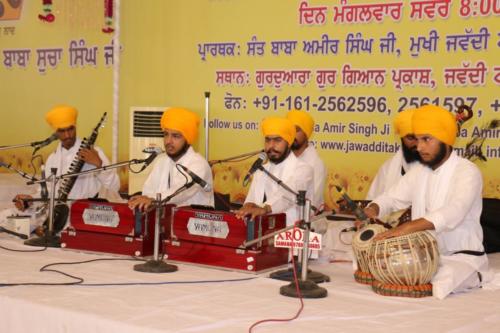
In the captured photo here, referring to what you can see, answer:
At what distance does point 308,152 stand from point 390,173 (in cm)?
66

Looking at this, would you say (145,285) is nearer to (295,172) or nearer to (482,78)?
(295,172)

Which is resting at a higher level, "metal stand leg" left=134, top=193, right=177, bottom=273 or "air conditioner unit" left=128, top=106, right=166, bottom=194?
"air conditioner unit" left=128, top=106, right=166, bottom=194

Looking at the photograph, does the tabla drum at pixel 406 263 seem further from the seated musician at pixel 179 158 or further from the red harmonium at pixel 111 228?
the seated musician at pixel 179 158

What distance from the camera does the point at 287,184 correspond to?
5250mm

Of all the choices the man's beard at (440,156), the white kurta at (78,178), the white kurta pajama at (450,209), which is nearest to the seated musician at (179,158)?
the white kurta at (78,178)

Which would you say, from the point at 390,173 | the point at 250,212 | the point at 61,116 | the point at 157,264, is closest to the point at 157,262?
the point at 157,264

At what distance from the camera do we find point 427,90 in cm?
686

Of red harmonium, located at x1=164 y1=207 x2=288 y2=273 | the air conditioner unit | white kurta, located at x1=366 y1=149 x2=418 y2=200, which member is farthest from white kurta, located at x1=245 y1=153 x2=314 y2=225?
the air conditioner unit

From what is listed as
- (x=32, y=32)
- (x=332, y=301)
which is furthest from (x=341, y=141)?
(x=32, y=32)

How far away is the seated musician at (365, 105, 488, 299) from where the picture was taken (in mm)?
4223

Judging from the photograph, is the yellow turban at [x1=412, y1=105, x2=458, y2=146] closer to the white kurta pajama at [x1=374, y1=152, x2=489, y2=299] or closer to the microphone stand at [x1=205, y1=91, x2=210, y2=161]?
the white kurta pajama at [x1=374, y1=152, x2=489, y2=299]

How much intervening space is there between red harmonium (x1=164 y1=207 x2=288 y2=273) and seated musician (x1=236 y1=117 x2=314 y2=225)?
1.14ft

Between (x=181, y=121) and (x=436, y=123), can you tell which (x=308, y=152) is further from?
(x=436, y=123)

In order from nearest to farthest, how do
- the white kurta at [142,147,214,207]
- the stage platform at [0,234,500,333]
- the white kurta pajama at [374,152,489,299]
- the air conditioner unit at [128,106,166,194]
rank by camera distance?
the stage platform at [0,234,500,333] < the white kurta pajama at [374,152,489,299] < the white kurta at [142,147,214,207] < the air conditioner unit at [128,106,166,194]
